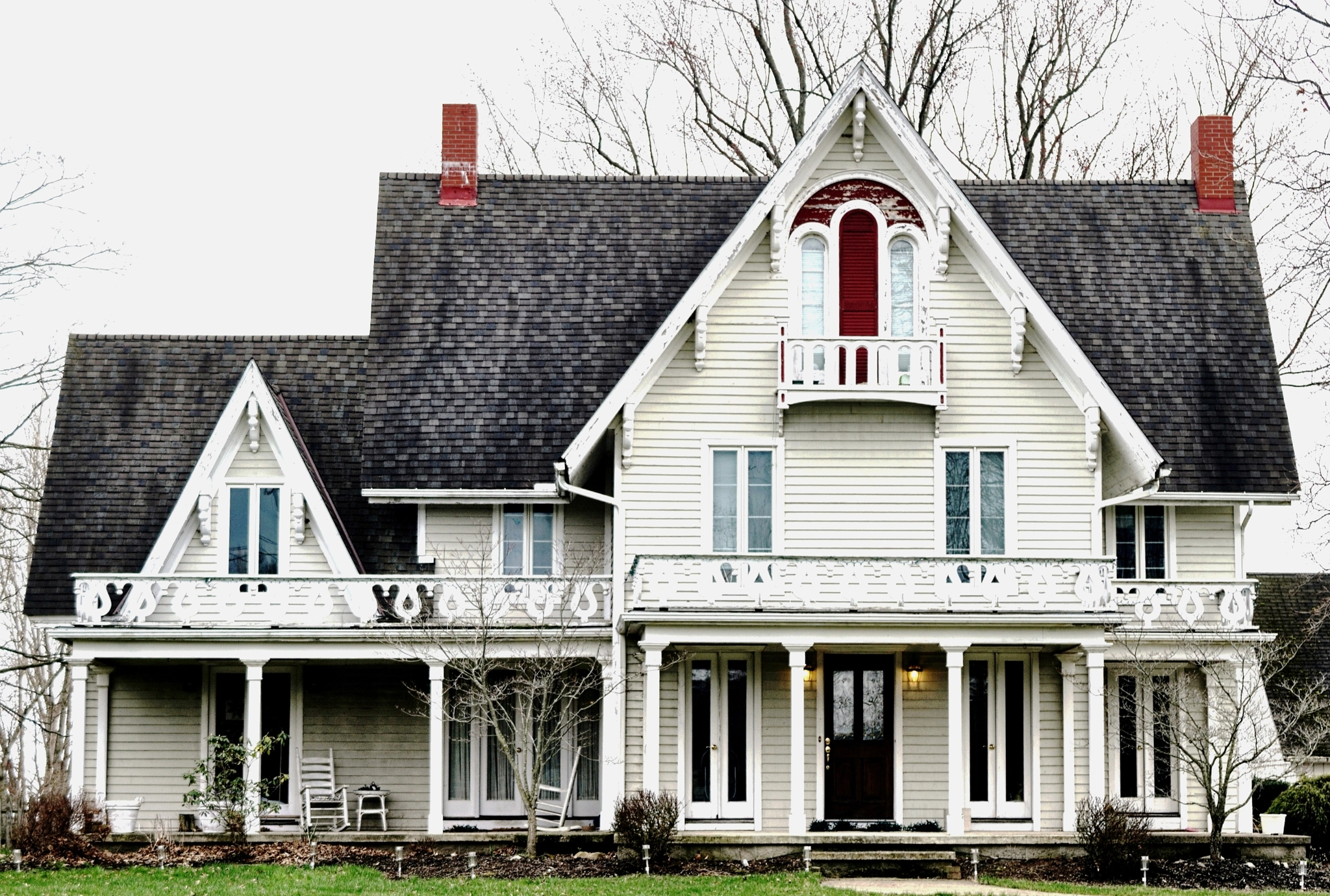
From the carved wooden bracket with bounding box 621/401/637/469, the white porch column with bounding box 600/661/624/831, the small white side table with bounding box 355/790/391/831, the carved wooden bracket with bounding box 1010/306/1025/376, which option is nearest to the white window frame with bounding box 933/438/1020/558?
the carved wooden bracket with bounding box 1010/306/1025/376

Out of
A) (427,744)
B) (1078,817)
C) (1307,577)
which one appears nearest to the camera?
(1078,817)

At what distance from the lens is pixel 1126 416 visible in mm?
27109

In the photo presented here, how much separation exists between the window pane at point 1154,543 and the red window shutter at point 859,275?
5.65 meters

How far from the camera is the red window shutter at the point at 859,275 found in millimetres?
28047

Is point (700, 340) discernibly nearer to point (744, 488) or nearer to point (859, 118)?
point (744, 488)

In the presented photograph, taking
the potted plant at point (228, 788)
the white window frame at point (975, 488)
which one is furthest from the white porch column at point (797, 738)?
the potted plant at point (228, 788)

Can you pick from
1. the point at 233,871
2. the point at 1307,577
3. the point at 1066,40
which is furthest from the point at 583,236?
the point at 1307,577

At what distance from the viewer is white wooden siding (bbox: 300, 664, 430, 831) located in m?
29.2

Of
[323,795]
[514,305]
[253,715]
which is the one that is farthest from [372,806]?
[514,305]

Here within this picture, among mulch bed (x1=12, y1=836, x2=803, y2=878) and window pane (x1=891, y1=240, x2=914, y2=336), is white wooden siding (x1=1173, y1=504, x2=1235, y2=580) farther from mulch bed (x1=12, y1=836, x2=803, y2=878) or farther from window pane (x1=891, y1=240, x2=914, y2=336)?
mulch bed (x1=12, y1=836, x2=803, y2=878)

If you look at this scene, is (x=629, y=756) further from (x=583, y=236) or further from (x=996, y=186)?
(x=996, y=186)

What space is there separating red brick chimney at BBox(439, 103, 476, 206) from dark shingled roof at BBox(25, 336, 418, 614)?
119 inches

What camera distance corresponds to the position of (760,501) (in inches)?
1112

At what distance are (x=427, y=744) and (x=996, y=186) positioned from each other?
1379 cm
